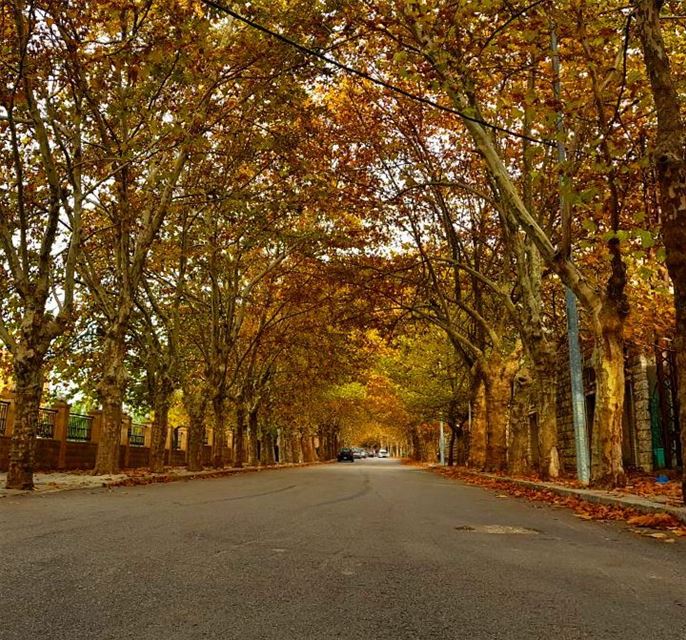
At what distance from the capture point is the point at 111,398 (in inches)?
670

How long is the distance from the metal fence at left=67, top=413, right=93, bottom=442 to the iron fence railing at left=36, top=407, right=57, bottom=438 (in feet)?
2.94

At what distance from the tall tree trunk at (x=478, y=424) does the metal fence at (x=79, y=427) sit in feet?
47.5

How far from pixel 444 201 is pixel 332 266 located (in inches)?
173

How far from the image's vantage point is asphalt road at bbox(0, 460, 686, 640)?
317 cm

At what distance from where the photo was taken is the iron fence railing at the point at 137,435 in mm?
28656

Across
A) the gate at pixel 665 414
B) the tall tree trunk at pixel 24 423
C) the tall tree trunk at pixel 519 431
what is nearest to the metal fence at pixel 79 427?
the tall tree trunk at pixel 24 423

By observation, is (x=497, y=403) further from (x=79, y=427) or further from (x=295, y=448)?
(x=295, y=448)

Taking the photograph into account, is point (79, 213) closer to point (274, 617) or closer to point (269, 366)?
point (274, 617)

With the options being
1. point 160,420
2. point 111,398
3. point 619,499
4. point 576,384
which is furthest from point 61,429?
point 619,499

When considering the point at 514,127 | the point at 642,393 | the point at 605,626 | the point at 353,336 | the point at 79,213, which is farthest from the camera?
the point at 353,336

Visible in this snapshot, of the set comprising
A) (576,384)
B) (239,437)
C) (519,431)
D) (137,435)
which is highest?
(576,384)

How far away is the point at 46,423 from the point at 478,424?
15.3m

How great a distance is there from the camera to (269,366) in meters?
33.6

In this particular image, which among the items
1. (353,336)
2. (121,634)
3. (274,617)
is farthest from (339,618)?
(353,336)
